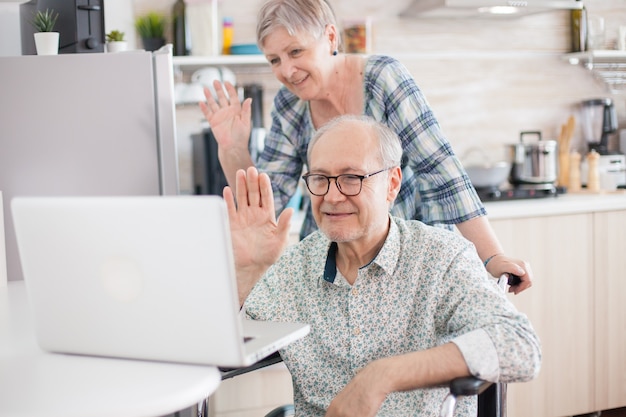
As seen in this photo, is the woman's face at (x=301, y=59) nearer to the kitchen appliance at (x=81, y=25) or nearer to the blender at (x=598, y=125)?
the kitchen appliance at (x=81, y=25)

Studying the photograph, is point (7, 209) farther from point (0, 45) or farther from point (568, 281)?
point (568, 281)

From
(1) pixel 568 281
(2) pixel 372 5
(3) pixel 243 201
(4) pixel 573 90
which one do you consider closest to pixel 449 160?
(3) pixel 243 201

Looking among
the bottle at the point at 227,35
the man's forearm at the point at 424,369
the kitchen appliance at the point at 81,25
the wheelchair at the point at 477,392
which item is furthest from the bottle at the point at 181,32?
the man's forearm at the point at 424,369

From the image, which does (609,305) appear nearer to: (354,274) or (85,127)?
(354,274)

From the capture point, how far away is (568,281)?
3410mm

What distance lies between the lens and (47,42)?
2.14 meters

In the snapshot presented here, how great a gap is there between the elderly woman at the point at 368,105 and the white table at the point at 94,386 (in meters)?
0.97

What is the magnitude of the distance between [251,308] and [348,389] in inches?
→ 14.1

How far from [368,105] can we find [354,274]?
20.8 inches

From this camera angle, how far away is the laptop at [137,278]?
1129 mm

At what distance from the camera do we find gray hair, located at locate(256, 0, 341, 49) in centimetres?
205

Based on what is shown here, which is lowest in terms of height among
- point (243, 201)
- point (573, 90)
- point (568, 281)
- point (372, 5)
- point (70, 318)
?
point (568, 281)

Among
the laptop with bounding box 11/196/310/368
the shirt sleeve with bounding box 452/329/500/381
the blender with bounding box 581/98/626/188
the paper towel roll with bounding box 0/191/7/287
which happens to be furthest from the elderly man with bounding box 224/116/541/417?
the blender with bounding box 581/98/626/188

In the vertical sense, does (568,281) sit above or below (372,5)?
below
